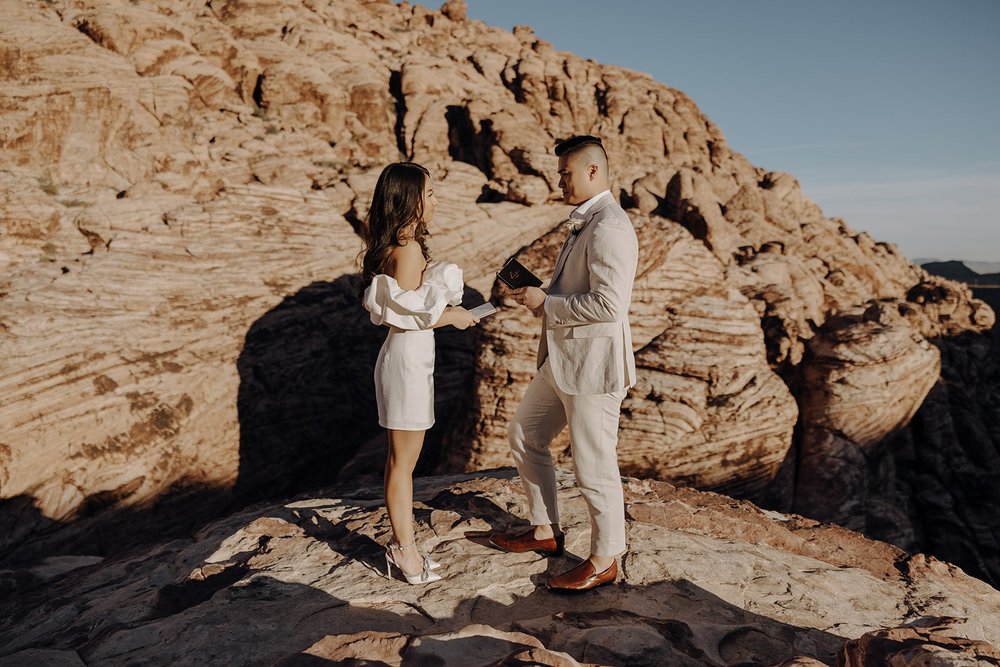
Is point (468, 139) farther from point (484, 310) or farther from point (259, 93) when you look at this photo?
point (484, 310)

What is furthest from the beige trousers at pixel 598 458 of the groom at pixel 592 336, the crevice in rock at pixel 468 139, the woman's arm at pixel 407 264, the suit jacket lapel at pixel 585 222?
the crevice in rock at pixel 468 139

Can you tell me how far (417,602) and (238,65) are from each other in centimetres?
2537

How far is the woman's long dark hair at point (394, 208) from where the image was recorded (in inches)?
156

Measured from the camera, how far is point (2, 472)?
7875mm

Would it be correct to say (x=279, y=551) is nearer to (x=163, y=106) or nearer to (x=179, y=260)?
(x=179, y=260)

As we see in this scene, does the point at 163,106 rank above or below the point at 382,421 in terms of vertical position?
above

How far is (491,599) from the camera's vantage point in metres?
4.17

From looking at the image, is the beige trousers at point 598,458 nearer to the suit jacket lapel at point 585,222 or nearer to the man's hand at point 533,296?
the man's hand at point 533,296

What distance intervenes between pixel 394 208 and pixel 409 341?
92 centimetres

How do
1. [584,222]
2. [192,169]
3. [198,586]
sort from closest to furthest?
1. [584,222]
2. [198,586]
3. [192,169]

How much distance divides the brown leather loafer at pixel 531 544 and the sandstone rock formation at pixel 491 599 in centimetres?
8

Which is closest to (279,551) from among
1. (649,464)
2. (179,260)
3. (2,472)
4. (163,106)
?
(2,472)

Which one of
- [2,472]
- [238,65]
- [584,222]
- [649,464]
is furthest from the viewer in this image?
[238,65]

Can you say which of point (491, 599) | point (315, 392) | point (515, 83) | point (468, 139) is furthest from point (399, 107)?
point (491, 599)
